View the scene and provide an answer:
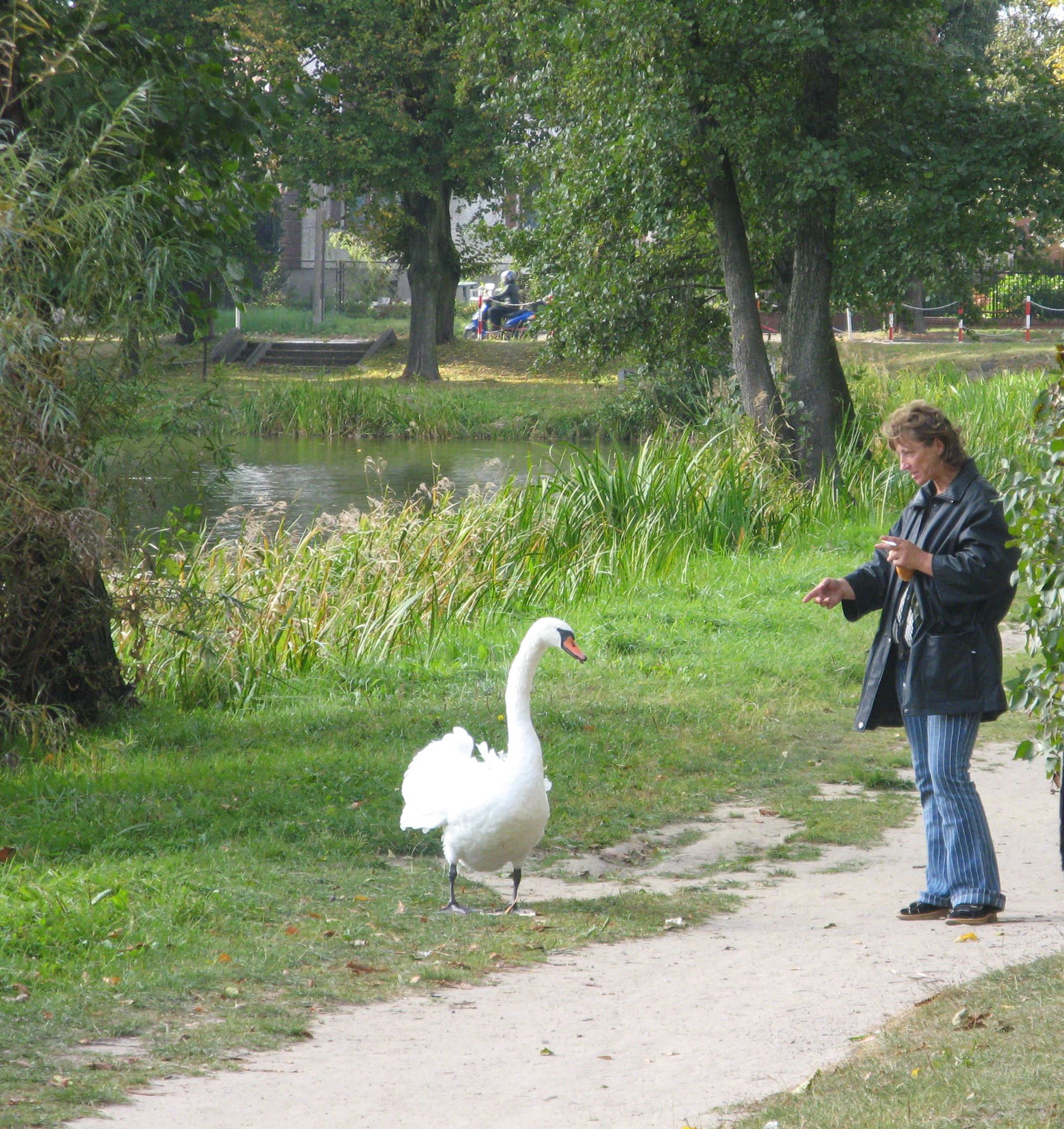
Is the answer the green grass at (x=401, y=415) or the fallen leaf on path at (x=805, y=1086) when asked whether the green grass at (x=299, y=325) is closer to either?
the green grass at (x=401, y=415)

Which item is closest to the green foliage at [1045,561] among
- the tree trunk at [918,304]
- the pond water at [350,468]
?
the pond water at [350,468]

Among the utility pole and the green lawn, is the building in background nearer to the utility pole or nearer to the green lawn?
the utility pole

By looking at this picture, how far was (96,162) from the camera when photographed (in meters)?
7.32

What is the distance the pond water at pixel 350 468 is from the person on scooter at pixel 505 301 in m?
16.6

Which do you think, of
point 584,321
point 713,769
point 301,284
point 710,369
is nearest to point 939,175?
point 584,321

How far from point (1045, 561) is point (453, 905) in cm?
280

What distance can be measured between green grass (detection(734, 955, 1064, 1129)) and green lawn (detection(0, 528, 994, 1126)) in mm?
1530

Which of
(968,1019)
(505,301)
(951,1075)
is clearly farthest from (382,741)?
(505,301)

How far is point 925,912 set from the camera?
5.67 metres

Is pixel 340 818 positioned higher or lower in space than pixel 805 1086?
lower

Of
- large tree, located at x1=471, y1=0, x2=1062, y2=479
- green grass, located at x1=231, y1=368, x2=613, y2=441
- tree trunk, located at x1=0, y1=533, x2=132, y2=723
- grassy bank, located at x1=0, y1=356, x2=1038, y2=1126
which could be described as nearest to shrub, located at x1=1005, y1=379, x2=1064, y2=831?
grassy bank, located at x1=0, y1=356, x2=1038, y2=1126

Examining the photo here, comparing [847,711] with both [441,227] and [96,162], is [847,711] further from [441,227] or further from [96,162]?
[441,227]

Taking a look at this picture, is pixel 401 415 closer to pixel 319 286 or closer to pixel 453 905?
pixel 319 286

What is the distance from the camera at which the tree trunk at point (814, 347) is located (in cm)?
1688
